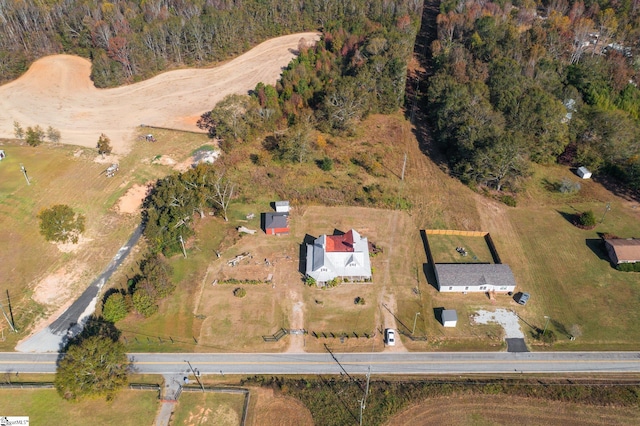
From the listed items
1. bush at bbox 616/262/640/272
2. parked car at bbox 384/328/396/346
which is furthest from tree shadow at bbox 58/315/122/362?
bush at bbox 616/262/640/272

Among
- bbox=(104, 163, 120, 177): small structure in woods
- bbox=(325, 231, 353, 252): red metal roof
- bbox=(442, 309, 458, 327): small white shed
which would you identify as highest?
bbox=(104, 163, 120, 177): small structure in woods

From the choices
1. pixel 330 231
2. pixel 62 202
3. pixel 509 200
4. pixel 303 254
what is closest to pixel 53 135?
pixel 62 202

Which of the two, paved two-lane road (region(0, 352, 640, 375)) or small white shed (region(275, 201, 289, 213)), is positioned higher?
small white shed (region(275, 201, 289, 213))

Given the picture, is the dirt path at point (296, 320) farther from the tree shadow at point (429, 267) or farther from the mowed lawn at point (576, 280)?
the mowed lawn at point (576, 280)

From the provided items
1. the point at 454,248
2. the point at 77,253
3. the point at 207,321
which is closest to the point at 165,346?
the point at 207,321

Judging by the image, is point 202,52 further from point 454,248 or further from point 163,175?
point 454,248

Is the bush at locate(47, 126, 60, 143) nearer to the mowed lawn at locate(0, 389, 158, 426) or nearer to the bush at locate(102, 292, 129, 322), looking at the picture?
the bush at locate(102, 292, 129, 322)
